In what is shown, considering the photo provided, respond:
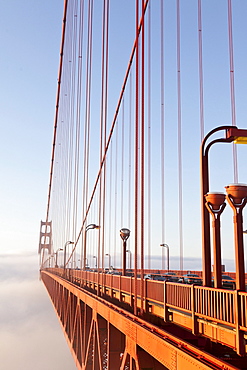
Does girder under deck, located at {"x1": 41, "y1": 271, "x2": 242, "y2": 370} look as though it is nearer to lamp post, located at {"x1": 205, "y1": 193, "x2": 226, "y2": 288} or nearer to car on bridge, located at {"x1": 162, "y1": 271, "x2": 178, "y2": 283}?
lamp post, located at {"x1": 205, "y1": 193, "x2": 226, "y2": 288}

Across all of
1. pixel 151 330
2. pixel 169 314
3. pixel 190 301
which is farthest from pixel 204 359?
pixel 169 314

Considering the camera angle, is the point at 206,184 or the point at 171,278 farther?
the point at 171,278

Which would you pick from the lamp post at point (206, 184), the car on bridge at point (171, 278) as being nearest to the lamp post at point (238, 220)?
the lamp post at point (206, 184)

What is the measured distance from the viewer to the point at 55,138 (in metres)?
70.9

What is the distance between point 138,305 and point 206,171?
412 cm

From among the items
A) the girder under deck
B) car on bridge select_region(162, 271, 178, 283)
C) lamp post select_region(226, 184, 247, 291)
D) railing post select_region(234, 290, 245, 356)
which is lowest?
the girder under deck

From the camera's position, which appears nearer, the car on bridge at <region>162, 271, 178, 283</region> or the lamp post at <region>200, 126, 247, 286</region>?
the lamp post at <region>200, 126, 247, 286</region>

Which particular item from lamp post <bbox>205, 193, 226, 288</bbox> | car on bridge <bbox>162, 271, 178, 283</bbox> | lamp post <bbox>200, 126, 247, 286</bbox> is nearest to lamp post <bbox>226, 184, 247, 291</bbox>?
lamp post <bbox>205, 193, 226, 288</bbox>

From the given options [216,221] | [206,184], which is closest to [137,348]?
[216,221]

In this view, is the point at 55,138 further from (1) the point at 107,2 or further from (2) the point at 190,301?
(2) the point at 190,301

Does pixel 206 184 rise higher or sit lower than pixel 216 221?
higher

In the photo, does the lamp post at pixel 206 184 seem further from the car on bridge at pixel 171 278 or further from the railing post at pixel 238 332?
the car on bridge at pixel 171 278

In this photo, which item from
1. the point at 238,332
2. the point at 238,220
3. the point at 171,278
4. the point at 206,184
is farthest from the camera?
the point at 171,278

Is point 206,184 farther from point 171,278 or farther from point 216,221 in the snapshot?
point 171,278
